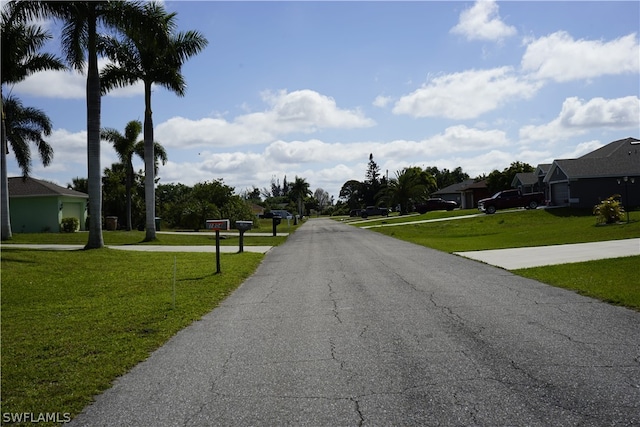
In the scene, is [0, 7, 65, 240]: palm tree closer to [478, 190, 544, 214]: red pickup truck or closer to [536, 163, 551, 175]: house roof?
[478, 190, 544, 214]: red pickup truck

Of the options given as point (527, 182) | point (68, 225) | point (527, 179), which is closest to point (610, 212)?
point (527, 182)

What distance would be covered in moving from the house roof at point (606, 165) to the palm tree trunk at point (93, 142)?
3459 centimetres

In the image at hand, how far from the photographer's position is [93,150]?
21.0 meters

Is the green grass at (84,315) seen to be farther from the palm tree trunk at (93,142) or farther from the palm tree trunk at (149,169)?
the palm tree trunk at (149,169)

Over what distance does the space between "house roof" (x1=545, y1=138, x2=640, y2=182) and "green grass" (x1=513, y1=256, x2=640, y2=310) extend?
98.2ft

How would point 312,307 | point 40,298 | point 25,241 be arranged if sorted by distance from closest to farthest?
point 312,307 → point 40,298 → point 25,241

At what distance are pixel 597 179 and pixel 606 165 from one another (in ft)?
6.75

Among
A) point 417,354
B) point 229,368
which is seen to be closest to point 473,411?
point 417,354

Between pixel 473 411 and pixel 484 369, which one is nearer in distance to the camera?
pixel 473 411

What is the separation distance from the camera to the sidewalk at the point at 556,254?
1583cm

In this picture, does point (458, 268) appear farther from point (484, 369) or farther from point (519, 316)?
point (484, 369)

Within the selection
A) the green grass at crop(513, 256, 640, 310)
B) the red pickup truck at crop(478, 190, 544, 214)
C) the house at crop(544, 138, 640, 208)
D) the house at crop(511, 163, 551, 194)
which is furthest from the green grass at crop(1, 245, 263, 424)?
the house at crop(511, 163, 551, 194)

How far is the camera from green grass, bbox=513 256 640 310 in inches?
388

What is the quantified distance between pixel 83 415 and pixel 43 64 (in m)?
27.2
